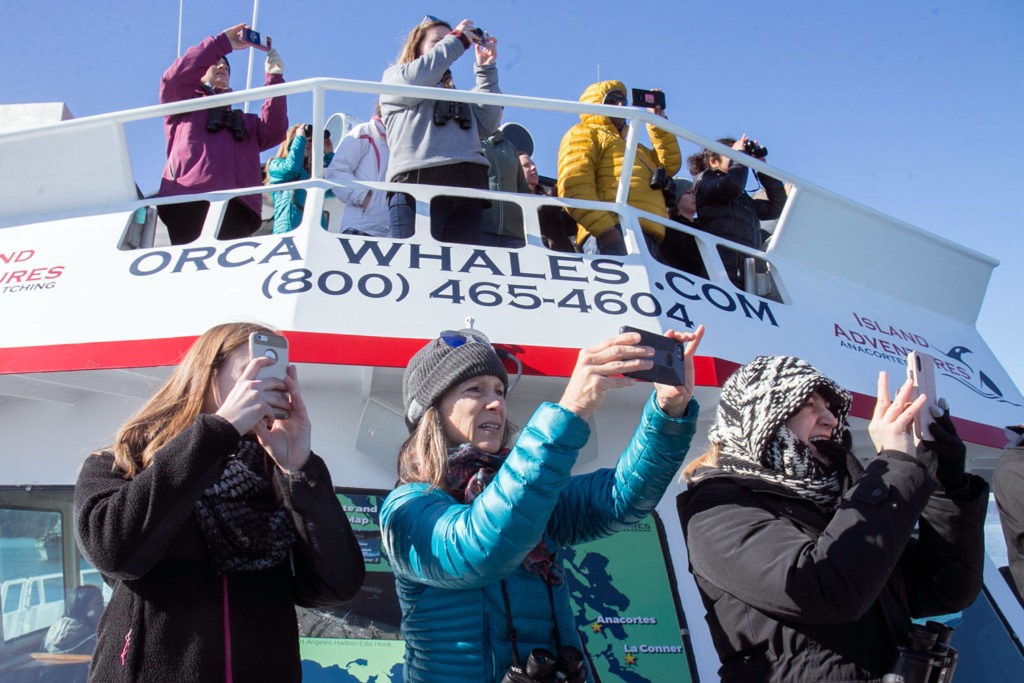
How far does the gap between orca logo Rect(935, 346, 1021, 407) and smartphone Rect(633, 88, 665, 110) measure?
8.01 ft

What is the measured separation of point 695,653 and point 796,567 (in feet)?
6.12

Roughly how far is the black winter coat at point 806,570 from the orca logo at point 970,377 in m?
3.17

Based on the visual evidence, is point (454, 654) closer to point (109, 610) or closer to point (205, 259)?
point (109, 610)

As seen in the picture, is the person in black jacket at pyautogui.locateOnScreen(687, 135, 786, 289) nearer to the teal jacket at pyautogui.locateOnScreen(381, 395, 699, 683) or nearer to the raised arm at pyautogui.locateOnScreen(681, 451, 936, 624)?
the teal jacket at pyautogui.locateOnScreen(381, 395, 699, 683)

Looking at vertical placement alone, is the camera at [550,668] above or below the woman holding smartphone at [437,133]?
below

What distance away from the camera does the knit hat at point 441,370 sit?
2.27 metres

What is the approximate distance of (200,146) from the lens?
483cm

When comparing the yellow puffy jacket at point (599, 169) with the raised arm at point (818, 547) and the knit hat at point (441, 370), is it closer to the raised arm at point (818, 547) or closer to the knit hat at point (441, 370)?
the knit hat at point (441, 370)

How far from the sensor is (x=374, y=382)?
151 inches

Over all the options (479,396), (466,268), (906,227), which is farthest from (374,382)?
(906,227)

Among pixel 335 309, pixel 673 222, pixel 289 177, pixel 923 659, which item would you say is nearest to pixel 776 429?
pixel 923 659

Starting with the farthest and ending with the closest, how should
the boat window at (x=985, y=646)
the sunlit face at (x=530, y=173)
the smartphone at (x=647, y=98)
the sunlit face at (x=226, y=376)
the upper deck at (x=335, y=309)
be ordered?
the sunlit face at (x=530, y=173)
the smartphone at (x=647, y=98)
the boat window at (x=985, y=646)
the upper deck at (x=335, y=309)
the sunlit face at (x=226, y=376)

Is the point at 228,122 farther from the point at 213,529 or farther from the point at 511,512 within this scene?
the point at 511,512

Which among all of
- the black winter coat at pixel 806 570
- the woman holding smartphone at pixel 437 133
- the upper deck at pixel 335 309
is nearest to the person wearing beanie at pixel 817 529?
the black winter coat at pixel 806 570
